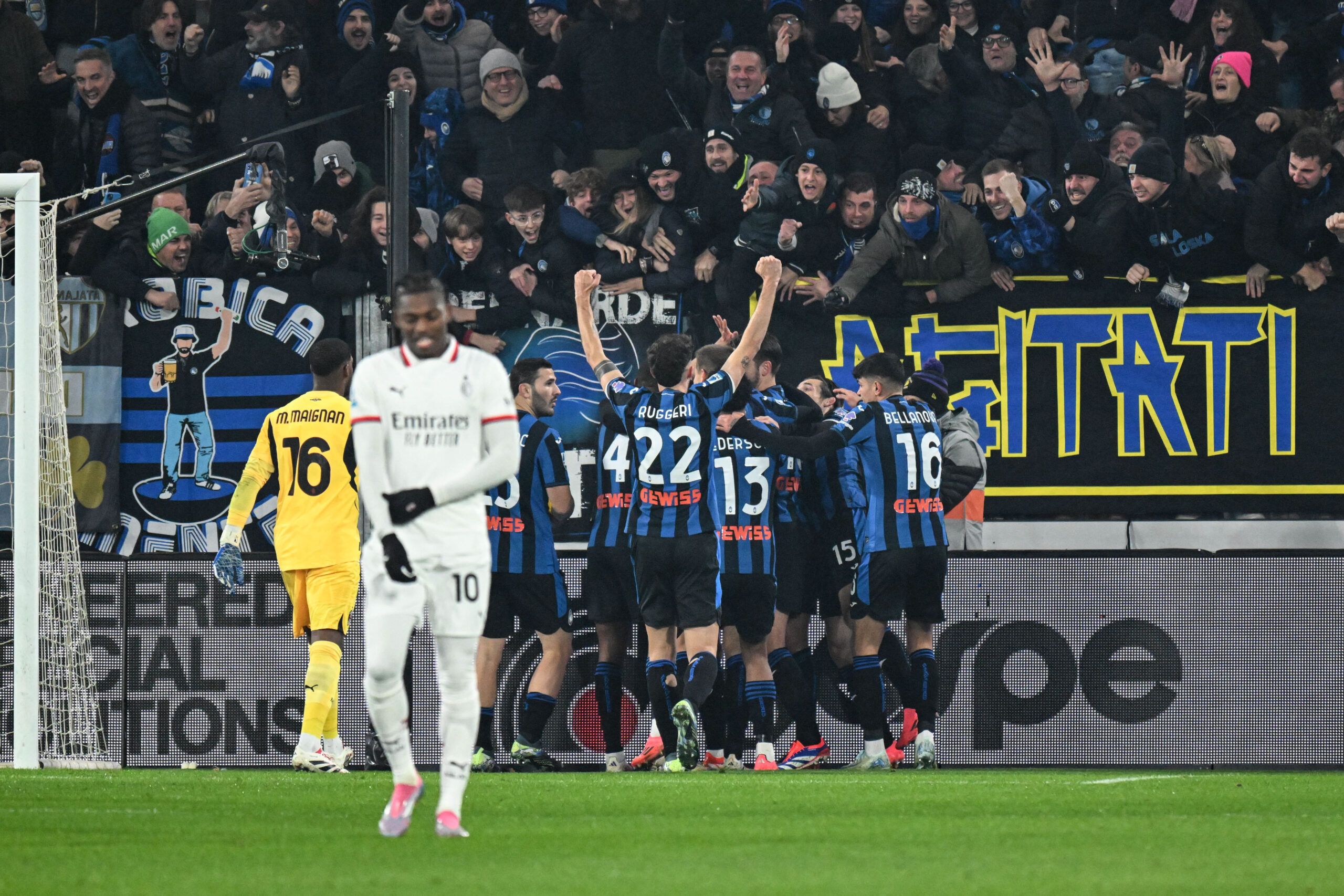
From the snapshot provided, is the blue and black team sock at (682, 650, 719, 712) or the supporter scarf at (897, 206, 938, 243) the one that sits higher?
the supporter scarf at (897, 206, 938, 243)

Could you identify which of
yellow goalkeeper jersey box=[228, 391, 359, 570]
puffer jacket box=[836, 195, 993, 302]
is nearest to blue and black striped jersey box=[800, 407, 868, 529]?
yellow goalkeeper jersey box=[228, 391, 359, 570]

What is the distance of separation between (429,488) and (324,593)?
334 centimetres

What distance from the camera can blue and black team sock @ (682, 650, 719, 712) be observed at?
9.08m

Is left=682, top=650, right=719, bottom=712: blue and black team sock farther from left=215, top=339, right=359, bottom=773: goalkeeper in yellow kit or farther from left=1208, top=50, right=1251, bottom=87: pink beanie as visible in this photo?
left=1208, top=50, right=1251, bottom=87: pink beanie

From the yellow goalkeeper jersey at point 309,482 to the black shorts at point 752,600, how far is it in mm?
2047

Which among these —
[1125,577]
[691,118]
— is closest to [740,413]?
[1125,577]

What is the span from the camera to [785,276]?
41.8 feet

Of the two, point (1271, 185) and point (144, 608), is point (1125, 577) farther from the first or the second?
point (144, 608)

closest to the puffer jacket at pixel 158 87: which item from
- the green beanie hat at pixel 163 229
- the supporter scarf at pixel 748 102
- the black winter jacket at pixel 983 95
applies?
the green beanie hat at pixel 163 229

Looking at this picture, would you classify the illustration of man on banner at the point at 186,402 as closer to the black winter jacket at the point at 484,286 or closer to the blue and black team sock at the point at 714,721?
the black winter jacket at the point at 484,286

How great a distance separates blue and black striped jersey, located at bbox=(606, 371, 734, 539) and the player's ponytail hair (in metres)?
0.07

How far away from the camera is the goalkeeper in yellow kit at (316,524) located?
28.8ft

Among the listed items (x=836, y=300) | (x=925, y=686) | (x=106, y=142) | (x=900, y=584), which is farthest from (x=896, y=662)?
(x=106, y=142)

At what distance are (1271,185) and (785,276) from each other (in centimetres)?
365
